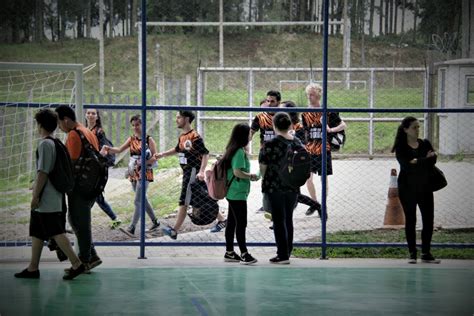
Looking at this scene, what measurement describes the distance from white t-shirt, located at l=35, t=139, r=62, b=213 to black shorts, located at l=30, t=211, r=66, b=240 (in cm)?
6

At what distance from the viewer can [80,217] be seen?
29.0ft

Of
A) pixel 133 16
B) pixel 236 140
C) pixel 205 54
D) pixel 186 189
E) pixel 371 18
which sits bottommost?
pixel 186 189

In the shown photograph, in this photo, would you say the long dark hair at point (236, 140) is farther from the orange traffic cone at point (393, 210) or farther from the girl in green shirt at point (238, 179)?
the orange traffic cone at point (393, 210)

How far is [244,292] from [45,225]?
1913 millimetres

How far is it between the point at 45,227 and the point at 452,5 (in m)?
37.9

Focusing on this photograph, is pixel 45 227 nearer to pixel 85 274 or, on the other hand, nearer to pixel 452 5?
pixel 85 274

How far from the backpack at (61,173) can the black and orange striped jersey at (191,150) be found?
2.34 m

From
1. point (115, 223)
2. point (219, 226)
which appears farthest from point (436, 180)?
point (115, 223)

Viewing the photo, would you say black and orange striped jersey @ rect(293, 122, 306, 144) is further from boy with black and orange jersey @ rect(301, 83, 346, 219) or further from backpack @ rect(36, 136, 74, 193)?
backpack @ rect(36, 136, 74, 193)

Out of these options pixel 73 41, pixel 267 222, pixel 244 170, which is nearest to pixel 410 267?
pixel 244 170

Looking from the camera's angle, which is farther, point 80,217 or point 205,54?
point 205,54

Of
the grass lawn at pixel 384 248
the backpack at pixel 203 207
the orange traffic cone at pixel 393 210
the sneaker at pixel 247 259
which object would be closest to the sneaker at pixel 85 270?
the sneaker at pixel 247 259

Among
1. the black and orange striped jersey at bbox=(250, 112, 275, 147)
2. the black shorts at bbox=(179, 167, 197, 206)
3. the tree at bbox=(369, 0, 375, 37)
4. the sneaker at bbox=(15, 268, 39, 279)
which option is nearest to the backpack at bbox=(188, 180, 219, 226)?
the black shorts at bbox=(179, 167, 197, 206)

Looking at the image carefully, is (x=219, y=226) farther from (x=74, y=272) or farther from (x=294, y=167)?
(x=74, y=272)
